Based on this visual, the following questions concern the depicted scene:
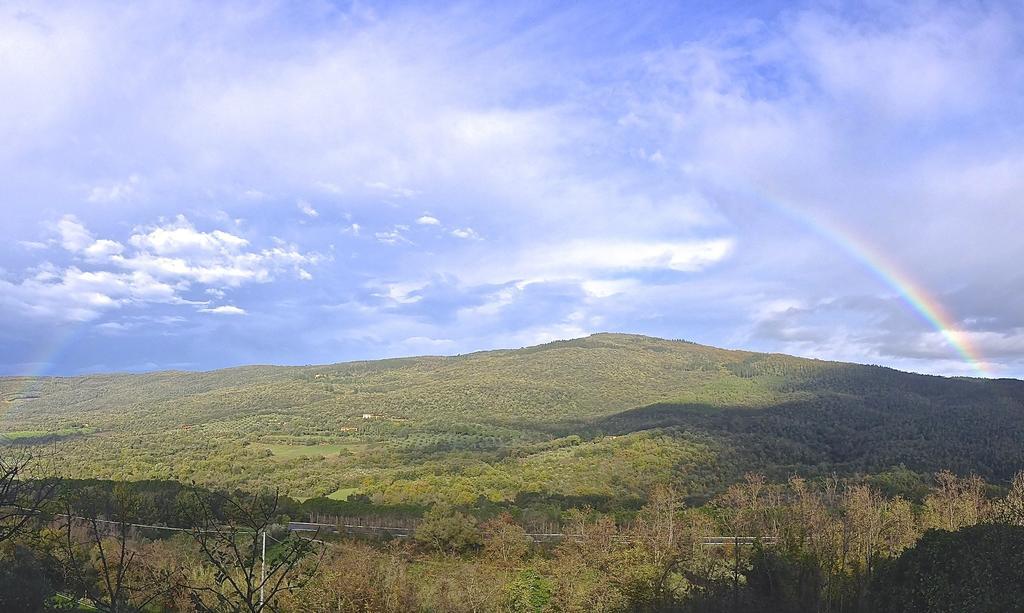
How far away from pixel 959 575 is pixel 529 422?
81730mm

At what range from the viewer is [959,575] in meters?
15.1

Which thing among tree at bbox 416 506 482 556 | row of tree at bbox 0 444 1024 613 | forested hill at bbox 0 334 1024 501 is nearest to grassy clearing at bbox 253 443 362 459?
forested hill at bbox 0 334 1024 501

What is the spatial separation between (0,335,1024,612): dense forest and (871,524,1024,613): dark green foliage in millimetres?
81

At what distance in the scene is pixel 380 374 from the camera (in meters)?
144

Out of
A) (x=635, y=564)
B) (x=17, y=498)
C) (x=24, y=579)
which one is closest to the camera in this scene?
(x=17, y=498)

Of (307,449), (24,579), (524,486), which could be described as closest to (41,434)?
(307,449)

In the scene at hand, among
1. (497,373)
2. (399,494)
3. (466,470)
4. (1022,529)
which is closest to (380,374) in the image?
(497,373)

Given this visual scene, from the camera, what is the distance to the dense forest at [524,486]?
50.7 feet

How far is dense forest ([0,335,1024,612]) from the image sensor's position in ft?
50.7

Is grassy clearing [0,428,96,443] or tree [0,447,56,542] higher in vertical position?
tree [0,447,56,542]

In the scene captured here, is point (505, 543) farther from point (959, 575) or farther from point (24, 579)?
point (959, 575)

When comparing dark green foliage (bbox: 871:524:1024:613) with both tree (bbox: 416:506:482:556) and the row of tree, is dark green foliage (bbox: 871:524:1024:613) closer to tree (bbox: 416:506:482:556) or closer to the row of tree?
the row of tree

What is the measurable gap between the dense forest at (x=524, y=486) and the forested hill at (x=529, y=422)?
53 cm

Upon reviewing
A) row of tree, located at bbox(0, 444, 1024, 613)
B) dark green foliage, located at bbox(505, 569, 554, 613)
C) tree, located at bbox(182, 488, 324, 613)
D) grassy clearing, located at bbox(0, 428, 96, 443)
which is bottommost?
dark green foliage, located at bbox(505, 569, 554, 613)
